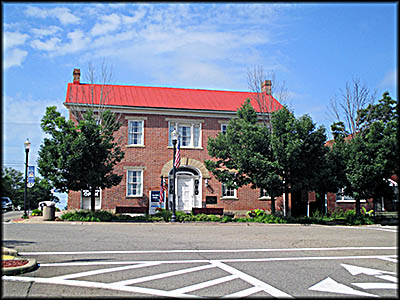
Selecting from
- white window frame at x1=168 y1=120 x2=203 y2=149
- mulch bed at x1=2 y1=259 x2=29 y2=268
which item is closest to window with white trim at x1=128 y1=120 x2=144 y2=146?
white window frame at x1=168 y1=120 x2=203 y2=149

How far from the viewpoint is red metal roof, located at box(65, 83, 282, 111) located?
29797mm

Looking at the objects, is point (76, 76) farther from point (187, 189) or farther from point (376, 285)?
point (376, 285)

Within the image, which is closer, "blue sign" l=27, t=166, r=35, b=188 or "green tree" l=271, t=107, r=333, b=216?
"green tree" l=271, t=107, r=333, b=216

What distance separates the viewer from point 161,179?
2939 centimetres

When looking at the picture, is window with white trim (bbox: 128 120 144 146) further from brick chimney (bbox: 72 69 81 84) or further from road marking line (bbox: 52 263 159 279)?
road marking line (bbox: 52 263 159 279)

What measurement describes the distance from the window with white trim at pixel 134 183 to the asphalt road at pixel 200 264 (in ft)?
39.9

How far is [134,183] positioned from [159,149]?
299 centimetres

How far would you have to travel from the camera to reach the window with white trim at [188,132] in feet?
99.7

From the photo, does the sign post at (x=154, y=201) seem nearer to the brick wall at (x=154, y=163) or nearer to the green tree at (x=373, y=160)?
the brick wall at (x=154, y=163)

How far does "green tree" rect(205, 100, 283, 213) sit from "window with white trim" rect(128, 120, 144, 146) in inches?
259

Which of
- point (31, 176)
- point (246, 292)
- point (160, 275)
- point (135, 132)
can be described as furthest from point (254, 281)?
point (135, 132)

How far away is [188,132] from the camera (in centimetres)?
3062

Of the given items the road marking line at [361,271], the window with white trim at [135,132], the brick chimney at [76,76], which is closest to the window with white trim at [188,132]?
the window with white trim at [135,132]

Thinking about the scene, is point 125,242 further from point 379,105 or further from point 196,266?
point 379,105
